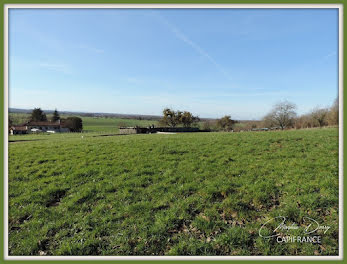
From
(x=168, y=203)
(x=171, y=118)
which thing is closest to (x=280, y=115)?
(x=171, y=118)

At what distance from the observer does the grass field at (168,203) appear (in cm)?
463

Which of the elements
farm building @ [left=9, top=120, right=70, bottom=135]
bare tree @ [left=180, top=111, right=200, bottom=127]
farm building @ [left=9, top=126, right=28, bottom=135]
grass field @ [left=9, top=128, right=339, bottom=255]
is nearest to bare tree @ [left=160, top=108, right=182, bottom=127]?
bare tree @ [left=180, top=111, right=200, bottom=127]

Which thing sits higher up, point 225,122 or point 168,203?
point 225,122

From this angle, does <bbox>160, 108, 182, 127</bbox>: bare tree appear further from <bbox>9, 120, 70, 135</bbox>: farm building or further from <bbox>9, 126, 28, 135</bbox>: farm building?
<bbox>9, 126, 28, 135</bbox>: farm building

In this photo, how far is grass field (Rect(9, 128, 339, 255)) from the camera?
4633mm

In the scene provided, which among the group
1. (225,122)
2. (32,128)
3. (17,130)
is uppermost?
(225,122)

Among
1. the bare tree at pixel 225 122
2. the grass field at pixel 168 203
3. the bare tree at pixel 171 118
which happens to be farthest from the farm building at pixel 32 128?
the bare tree at pixel 225 122

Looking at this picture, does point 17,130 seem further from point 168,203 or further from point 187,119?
point 187,119

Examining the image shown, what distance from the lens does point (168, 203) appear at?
623 centimetres

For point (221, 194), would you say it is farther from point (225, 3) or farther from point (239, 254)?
point (225, 3)

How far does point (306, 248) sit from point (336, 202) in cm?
244

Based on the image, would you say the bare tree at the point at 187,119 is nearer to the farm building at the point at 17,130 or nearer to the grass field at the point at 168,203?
the farm building at the point at 17,130

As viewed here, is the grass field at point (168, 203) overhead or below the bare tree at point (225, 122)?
below

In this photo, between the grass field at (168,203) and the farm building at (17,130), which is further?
the farm building at (17,130)
